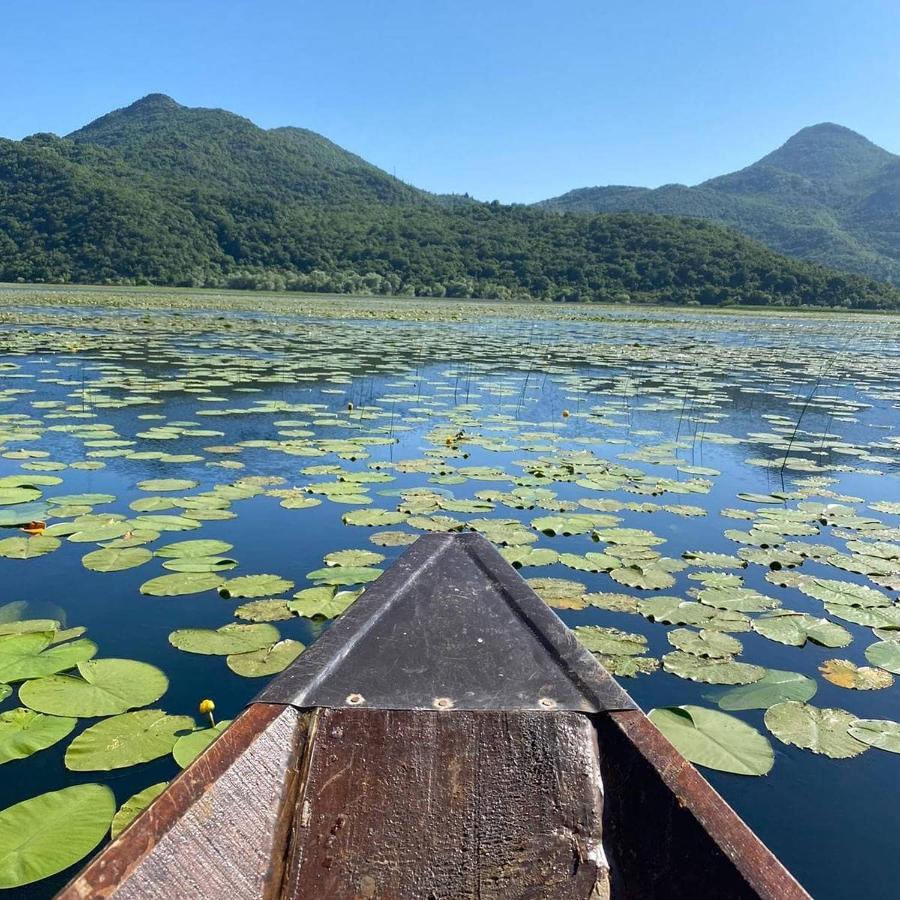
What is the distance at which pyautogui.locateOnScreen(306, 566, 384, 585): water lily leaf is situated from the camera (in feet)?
9.07

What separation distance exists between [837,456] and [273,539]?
14.8 ft

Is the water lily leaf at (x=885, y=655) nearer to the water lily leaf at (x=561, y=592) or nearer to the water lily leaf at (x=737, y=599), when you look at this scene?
the water lily leaf at (x=737, y=599)

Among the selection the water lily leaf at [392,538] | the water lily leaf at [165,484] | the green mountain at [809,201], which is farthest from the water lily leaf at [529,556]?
the green mountain at [809,201]

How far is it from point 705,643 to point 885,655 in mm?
599

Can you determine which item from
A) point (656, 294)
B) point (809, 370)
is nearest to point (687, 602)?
point (809, 370)

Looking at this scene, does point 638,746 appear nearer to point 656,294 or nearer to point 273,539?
point 273,539

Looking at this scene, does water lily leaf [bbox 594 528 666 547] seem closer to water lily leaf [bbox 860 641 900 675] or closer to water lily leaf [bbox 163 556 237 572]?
water lily leaf [bbox 860 641 900 675]

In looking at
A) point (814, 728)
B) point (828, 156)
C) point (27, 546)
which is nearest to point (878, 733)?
point (814, 728)

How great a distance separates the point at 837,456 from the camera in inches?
218

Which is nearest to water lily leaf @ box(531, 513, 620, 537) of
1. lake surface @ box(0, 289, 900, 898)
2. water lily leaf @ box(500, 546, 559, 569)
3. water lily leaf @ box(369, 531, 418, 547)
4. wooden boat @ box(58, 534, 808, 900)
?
lake surface @ box(0, 289, 900, 898)

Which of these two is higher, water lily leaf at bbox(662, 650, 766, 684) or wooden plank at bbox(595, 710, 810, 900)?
wooden plank at bbox(595, 710, 810, 900)

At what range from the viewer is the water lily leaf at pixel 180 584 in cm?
263

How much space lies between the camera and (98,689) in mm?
1955

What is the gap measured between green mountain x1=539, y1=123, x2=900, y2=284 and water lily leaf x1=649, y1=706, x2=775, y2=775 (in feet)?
296
